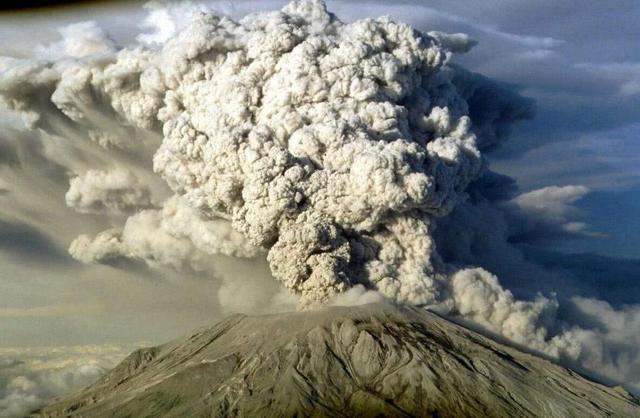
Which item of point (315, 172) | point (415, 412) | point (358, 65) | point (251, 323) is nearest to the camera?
point (415, 412)

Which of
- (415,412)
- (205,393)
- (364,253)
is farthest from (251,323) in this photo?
(415,412)


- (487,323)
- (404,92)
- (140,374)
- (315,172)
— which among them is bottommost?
(140,374)

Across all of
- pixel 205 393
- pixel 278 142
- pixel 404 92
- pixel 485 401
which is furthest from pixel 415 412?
pixel 404 92

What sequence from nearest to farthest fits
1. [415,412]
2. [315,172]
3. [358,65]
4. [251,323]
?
[415,412]
[315,172]
[358,65]
[251,323]

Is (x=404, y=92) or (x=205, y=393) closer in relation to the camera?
(x=205, y=393)

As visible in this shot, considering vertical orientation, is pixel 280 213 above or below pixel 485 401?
above

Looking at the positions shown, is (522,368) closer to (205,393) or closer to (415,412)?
(415,412)

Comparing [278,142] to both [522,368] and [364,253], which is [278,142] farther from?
[522,368]
